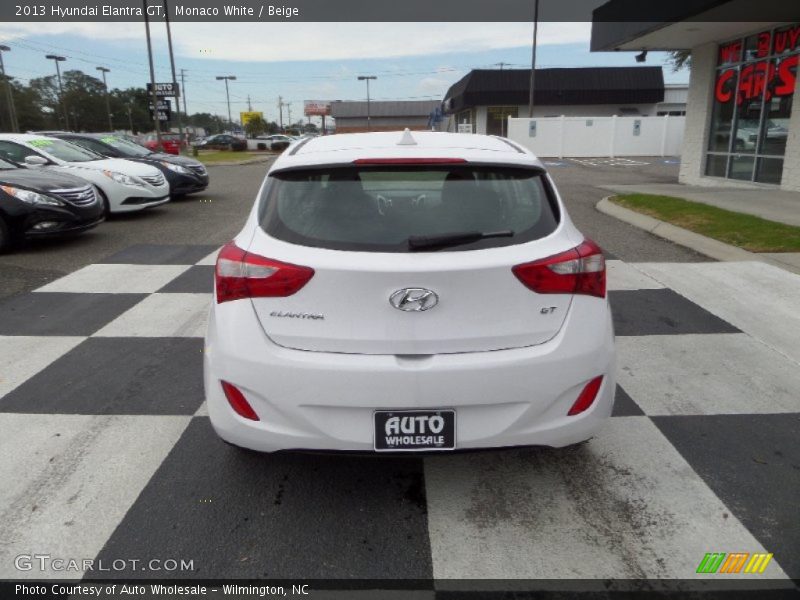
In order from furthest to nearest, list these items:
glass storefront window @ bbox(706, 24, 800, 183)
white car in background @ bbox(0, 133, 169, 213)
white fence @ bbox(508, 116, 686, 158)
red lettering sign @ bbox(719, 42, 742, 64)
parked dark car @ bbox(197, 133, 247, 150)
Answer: parked dark car @ bbox(197, 133, 247, 150), white fence @ bbox(508, 116, 686, 158), red lettering sign @ bbox(719, 42, 742, 64), glass storefront window @ bbox(706, 24, 800, 183), white car in background @ bbox(0, 133, 169, 213)

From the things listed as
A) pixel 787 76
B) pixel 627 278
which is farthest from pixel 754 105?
pixel 627 278

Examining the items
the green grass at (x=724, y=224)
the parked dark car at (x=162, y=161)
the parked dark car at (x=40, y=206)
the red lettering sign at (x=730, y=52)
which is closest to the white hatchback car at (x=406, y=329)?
the green grass at (x=724, y=224)

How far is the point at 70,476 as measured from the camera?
306 cm

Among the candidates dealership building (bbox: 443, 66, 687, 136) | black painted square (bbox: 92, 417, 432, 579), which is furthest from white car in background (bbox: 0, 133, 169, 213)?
dealership building (bbox: 443, 66, 687, 136)

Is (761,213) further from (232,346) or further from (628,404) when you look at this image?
(232,346)

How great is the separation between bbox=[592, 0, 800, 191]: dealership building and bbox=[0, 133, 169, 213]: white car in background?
37.1 feet

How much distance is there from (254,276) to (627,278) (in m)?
A: 5.31

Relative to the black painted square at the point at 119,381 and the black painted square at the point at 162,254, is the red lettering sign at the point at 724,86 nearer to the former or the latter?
the black painted square at the point at 162,254

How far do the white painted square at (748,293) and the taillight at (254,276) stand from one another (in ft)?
12.7

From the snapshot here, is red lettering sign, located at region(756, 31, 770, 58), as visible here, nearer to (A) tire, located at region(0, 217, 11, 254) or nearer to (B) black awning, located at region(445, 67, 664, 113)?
(A) tire, located at region(0, 217, 11, 254)

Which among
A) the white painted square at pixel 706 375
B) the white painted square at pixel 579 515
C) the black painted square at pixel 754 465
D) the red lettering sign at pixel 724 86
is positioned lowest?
the white painted square at pixel 579 515

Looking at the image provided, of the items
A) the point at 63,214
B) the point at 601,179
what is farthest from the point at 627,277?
the point at 601,179

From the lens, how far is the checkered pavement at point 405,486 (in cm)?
251

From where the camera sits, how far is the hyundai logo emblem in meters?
2.41
